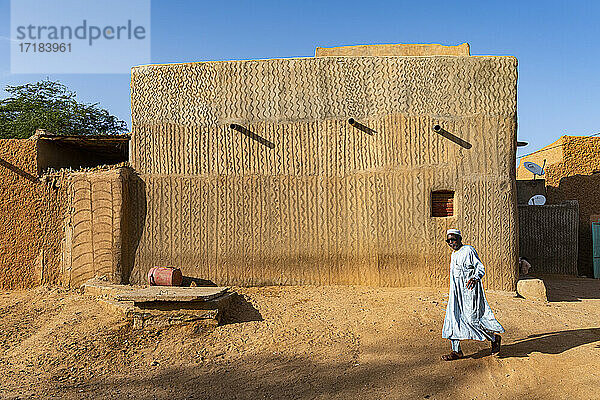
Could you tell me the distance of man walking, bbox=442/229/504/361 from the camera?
17.1ft

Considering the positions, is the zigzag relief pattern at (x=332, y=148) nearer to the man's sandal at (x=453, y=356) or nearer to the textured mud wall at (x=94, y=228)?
the textured mud wall at (x=94, y=228)

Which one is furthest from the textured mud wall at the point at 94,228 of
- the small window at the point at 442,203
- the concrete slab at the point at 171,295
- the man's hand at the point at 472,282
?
the man's hand at the point at 472,282

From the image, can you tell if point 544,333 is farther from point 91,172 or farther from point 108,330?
point 91,172

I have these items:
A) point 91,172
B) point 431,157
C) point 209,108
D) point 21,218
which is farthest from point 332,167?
point 21,218

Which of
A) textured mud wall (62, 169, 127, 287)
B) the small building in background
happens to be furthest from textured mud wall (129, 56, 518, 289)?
the small building in background

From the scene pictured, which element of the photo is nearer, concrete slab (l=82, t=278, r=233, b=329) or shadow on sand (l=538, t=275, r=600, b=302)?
concrete slab (l=82, t=278, r=233, b=329)

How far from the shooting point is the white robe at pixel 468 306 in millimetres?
5207

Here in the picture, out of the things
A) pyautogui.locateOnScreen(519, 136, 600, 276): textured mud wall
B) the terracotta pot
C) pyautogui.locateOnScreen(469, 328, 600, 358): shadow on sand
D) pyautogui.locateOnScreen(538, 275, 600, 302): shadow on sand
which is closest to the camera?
pyautogui.locateOnScreen(469, 328, 600, 358): shadow on sand

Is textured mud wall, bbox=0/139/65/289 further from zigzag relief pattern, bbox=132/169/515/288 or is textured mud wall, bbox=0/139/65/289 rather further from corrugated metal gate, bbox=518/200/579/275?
corrugated metal gate, bbox=518/200/579/275

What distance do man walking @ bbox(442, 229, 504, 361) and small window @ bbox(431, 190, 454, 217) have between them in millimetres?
2839

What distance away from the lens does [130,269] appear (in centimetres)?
826

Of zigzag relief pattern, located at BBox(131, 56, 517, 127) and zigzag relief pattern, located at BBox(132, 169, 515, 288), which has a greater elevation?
zigzag relief pattern, located at BBox(131, 56, 517, 127)

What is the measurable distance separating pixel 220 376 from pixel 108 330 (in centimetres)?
219

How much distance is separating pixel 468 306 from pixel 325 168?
3.73 metres
